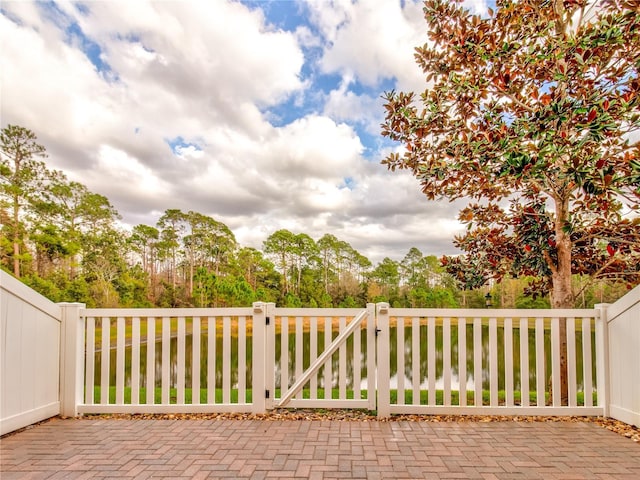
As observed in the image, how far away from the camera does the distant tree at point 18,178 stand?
1128cm

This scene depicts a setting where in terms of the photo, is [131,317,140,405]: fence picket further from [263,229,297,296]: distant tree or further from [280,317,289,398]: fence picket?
[263,229,297,296]: distant tree

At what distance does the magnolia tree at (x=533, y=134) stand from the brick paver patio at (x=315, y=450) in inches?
67.4

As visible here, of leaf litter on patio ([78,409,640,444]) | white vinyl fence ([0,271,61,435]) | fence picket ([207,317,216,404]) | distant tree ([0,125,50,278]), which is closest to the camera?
white vinyl fence ([0,271,61,435])

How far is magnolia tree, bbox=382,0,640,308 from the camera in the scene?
2.94 meters

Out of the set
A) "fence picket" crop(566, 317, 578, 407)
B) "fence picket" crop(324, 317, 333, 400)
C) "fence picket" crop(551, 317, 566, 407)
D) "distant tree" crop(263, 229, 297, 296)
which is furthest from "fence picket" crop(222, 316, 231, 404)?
"distant tree" crop(263, 229, 297, 296)

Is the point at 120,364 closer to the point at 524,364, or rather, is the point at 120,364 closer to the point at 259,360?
the point at 259,360

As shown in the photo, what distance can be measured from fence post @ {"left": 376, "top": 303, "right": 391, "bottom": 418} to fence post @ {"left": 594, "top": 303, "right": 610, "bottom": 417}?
1.88 metres

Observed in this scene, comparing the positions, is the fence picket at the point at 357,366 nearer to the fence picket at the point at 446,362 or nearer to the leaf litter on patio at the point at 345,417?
the leaf litter on patio at the point at 345,417

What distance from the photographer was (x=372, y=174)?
1038cm

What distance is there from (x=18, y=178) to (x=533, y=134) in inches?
623

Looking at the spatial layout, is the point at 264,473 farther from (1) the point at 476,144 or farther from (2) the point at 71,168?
(2) the point at 71,168

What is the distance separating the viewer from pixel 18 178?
12.1 meters

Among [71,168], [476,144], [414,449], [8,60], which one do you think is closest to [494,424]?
[414,449]

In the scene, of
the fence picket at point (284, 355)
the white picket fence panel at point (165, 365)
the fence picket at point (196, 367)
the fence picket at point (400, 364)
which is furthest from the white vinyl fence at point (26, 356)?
the fence picket at point (400, 364)
